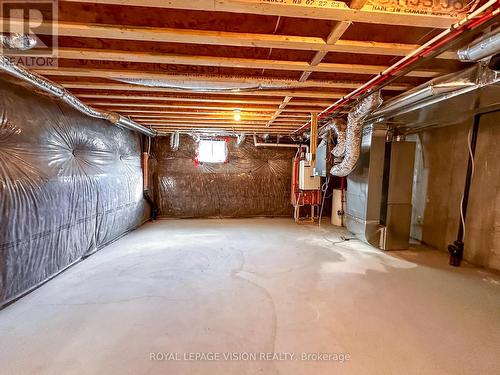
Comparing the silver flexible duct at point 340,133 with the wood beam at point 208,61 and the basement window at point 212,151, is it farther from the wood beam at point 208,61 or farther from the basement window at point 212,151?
the basement window at point 212,151

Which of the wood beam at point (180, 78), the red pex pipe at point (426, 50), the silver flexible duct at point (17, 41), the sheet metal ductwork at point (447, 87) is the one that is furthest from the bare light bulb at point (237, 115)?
the silver flexible duct at point (17, 41)

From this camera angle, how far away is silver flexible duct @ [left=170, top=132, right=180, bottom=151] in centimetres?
495

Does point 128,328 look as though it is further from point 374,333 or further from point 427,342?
point 427,342

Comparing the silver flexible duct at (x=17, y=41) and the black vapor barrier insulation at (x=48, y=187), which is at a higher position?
the silver flexible duct at (x=17, y=41)

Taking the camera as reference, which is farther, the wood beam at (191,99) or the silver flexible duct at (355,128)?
the wood beam at (191,99)

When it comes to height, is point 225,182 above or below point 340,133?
below

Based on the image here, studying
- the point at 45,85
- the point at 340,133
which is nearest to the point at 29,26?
the point at 45,85

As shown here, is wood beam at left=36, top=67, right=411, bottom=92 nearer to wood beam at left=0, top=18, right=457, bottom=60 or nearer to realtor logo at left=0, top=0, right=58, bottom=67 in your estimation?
realtor logo at left=0, top=0, right=58, bottom=67

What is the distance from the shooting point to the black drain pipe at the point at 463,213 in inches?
105

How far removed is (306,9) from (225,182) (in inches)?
169

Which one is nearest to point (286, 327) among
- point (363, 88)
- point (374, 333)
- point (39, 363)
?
point (374, 333)

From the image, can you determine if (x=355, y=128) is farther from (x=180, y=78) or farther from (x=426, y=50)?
(x=180, y=78)

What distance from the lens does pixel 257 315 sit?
1.69 metres

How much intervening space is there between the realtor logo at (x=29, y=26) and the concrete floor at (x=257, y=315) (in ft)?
6.32
